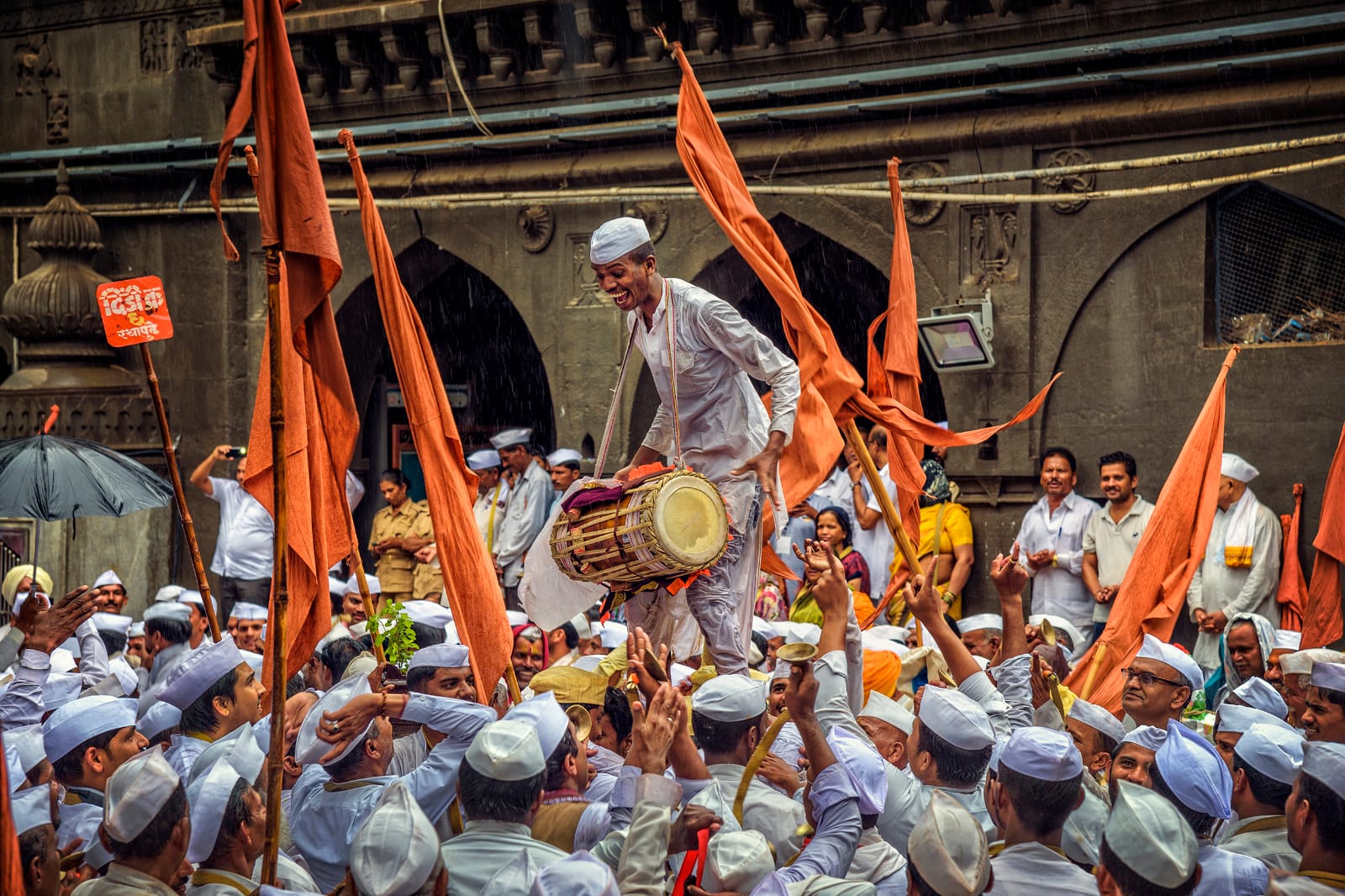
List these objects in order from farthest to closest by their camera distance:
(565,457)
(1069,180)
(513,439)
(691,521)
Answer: (513,439), (565,457), (1069,180), (691,521)

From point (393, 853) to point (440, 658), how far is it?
2231 millimetres

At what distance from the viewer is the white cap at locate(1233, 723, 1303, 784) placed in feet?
15.1

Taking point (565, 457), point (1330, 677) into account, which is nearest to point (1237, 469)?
point (1330, 677)

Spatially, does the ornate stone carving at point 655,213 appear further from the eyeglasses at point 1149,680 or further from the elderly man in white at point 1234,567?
the eyeglasses at point 1149,680

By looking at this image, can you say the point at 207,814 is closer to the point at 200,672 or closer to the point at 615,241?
the point at 200,672

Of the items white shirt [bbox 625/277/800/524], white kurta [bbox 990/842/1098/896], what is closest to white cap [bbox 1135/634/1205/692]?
white shirt [bbox 625/277/800/524]

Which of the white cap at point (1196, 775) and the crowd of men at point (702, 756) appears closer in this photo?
the crowd of men at point (702, 756)

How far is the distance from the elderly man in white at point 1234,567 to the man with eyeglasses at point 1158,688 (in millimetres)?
3290

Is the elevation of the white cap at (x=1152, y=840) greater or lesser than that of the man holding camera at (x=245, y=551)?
greater

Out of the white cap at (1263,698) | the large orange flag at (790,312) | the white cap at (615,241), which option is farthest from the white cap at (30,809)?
the white cap at (1263,698)

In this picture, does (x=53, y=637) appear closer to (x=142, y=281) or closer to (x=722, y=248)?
(x=142, y=281)

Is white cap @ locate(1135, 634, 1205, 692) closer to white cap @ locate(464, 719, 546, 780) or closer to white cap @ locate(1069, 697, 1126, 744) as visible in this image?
white cap @ locate(1069, 697, 1126, 744)

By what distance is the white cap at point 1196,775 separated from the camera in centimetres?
439

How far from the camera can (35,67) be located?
52.5ft
